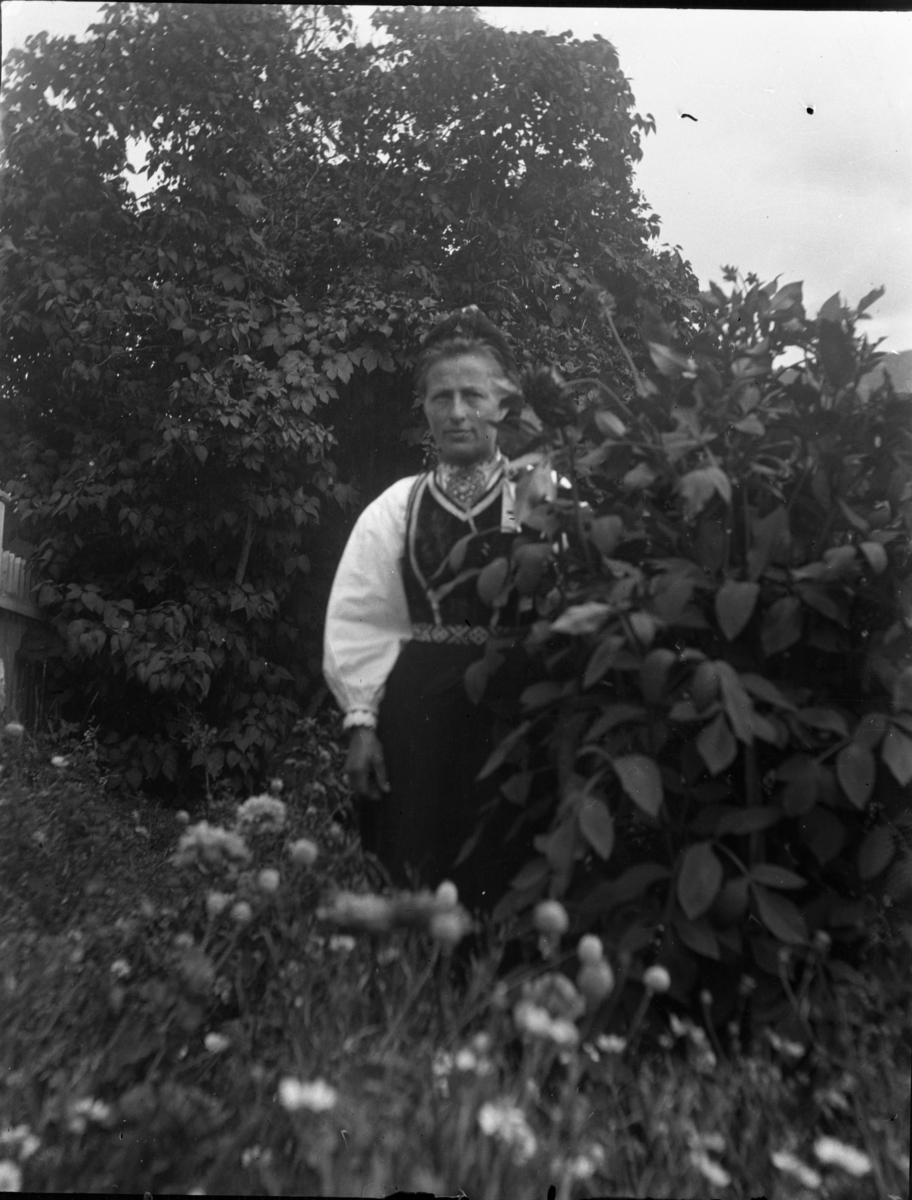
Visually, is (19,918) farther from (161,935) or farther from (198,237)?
(198,237)

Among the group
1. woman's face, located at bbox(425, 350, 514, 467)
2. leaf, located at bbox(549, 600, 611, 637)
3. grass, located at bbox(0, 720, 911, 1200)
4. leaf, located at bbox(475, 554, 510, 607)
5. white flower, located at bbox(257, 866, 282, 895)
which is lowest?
grass, located at bbox(0, 720, 911, 1200)

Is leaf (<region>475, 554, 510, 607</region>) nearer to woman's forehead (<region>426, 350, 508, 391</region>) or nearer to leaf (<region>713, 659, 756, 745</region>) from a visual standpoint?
leaf (<region>713, 659, 756, 745</region>)

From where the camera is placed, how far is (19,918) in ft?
7.41

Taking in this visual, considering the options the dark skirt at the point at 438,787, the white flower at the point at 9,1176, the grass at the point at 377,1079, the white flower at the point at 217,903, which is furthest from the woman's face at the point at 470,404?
the white flower at the point at 9,1176

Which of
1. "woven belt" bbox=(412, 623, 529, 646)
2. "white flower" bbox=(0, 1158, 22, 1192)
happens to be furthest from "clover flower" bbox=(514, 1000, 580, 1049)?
"white flower" bbox=(0, 1158, 22, 1192)

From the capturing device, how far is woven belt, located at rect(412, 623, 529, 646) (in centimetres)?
228

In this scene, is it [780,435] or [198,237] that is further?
[198,237]

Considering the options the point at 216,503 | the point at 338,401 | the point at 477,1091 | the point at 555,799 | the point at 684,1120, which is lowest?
the point at 684,1120

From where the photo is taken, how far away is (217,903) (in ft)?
6.43

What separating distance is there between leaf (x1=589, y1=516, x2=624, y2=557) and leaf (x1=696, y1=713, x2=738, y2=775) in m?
0.38

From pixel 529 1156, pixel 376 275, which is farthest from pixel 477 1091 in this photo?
pixel 376 275

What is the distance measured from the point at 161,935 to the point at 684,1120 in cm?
115

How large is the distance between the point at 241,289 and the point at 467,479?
2.54ft

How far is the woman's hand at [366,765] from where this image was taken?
2.34 metres
